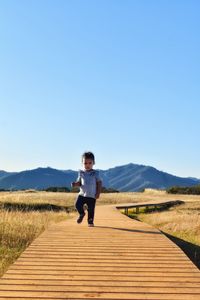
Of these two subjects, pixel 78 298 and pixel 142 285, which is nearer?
pixel 78 298

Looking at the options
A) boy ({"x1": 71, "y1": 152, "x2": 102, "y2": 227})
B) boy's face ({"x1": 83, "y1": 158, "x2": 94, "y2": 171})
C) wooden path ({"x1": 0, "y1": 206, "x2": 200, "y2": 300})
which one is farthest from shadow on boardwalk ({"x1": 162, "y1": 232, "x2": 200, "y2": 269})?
boy's face ({"x1": 83, "y1": 158, "x2": 94, "y2": 171})

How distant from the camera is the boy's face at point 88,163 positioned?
11.2 m

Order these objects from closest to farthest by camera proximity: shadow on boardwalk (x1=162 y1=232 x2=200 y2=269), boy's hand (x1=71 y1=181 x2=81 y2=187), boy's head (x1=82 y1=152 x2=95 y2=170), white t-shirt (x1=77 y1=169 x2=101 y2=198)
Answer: boy's hand (x1=71 y1=181 x2=81 y2=187) < boy's head (x1=82 y1=152 x2=95 y2=170) < white t-shirt (x1=77 y1=169 x2=101 y2=198) < shadow on boardwalk (x1=162 y1=232 x2=200 y2=269)

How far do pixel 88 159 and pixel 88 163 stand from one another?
0.34 feet

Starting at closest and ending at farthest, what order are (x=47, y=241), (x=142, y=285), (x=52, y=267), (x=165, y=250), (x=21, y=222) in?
(x=142, y=285) < (x=52, y=267) < (x=165, y=250) < (x=47, y=241) < (x=21, y=222)

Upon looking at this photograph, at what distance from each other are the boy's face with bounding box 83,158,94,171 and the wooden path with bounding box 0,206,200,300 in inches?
106

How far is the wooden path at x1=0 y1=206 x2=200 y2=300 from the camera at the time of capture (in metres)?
4.82

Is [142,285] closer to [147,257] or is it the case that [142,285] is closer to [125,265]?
[125,265]

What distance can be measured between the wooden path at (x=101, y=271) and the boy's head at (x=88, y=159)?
2701mm

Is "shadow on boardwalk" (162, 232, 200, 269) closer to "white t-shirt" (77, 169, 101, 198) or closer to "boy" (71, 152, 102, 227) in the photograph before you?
"boy" (71, 152, 102, 227)

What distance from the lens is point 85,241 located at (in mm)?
8703

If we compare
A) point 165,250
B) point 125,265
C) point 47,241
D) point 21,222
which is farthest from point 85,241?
point 21,222

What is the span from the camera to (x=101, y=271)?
233 inches

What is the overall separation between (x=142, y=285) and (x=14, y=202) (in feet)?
86.4
